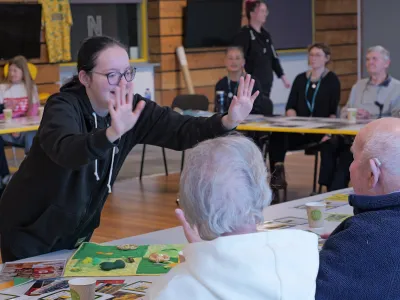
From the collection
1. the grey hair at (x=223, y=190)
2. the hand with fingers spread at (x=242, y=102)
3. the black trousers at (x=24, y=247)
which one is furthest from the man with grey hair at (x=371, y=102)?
the grey hair at (x=223, y=190)

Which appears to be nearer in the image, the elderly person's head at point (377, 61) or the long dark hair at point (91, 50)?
the long dark hair at point (91, 50)

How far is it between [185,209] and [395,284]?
0.54 m

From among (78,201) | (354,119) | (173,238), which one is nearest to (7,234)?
(78,201)

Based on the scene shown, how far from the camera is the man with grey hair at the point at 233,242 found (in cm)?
166

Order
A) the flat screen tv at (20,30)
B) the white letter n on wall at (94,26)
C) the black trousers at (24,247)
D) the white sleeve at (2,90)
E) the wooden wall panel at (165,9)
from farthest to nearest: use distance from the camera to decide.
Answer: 1. the wooden wall panel at (165,9)
2. the white letter n on wall at (94,26)
3. the flat screen tv at (20,30)
4. the white sleeve at (2,90)
5. the black trousers at (24,247)

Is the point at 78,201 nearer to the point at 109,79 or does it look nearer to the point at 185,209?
the point at 109,79

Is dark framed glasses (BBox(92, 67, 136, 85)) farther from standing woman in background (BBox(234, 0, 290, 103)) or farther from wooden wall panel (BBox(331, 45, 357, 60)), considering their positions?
wooden wall panel (BBox(331, 45, 357, 60))

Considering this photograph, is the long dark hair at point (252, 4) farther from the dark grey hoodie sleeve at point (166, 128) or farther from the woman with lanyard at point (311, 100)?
the dark grey hoodie sleeve at point (166, 128)

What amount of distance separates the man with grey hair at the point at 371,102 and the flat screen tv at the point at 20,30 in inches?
159

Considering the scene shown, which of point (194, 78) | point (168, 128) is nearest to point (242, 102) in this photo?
point (168, 128)

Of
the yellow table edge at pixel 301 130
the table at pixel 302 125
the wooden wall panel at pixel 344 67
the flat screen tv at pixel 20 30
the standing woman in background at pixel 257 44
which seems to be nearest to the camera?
the yellow table edge at pixel 301 130

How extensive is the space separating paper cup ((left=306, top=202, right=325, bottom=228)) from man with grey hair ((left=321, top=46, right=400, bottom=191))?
3678mm

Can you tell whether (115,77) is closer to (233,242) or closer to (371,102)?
→ (233,242)

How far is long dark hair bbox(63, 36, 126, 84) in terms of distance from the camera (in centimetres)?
283
